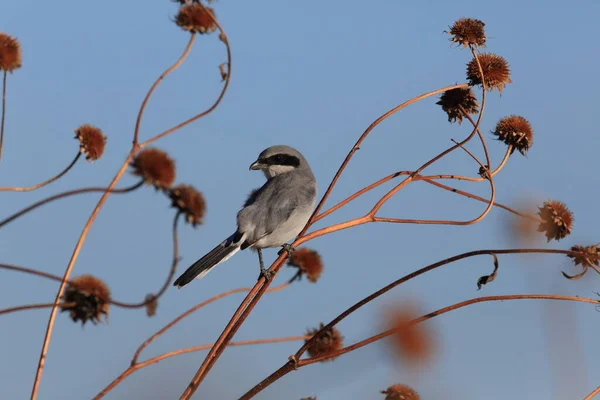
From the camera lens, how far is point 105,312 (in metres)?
2.83

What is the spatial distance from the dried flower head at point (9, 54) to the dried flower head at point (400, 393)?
8.44ft

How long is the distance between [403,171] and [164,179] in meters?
1.49

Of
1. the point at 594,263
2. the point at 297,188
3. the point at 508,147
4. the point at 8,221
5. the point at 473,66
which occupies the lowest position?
the point at 8,221

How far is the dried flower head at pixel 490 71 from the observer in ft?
15.1

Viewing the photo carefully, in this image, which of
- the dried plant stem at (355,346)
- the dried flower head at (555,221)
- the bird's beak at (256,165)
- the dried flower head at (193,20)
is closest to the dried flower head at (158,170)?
the dried plant stem at (355,346)

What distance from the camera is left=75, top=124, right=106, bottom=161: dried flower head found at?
3756 mm

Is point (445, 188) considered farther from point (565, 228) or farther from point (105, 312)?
point (105, 312)

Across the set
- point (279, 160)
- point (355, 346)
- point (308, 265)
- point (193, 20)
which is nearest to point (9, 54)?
point (193, 20)

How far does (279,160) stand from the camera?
732 cm

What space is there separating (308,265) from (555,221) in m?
1.44

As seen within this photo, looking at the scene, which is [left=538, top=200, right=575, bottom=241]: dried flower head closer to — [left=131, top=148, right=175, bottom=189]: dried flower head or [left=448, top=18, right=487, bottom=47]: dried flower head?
[left=448, top=18, right=487, bottom=47]: dried flower head

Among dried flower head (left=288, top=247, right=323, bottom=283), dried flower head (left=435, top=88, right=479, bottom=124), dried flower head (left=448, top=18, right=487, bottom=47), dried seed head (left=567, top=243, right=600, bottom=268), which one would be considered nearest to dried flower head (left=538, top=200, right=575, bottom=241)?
dried seed head (left=567, top=243, right=600, bottom=268)

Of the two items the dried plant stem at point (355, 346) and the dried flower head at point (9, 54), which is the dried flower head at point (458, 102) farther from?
the dried flower head at point (9, 54)

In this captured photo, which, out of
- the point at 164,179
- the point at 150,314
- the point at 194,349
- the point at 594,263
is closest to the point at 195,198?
the point at 164,179
